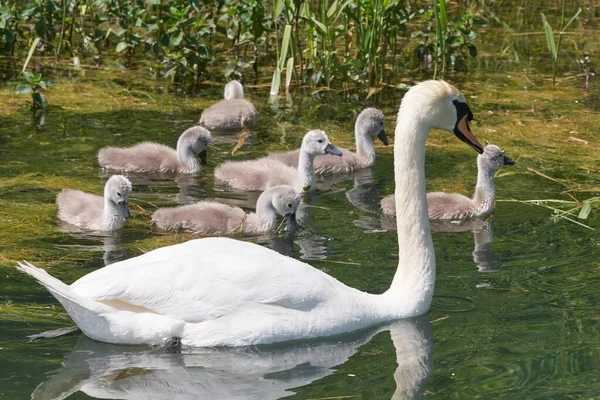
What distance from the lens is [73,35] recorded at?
1366 centimetres

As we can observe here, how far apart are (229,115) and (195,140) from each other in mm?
1040

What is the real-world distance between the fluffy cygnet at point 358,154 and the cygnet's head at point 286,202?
4.38 feet

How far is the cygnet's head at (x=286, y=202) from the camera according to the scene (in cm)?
792

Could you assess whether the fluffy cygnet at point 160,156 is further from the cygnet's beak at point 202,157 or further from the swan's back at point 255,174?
the swan's back at point 255,174

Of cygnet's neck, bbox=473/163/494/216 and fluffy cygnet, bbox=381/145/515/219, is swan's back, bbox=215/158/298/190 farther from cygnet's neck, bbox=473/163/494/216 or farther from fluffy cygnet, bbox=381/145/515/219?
cygnet's neck, bbox=473/163/494/216

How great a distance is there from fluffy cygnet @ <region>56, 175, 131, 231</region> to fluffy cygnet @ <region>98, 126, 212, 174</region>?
3.72ft

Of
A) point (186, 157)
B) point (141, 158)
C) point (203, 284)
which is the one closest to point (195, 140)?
point (186, 157)

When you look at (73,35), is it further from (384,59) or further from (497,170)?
(497,170)

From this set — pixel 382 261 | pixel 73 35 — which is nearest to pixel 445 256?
pixel 382 261

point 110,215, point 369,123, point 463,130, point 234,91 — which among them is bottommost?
point 110,215

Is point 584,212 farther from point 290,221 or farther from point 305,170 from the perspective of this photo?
point 305,170

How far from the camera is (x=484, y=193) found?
27.2 ft

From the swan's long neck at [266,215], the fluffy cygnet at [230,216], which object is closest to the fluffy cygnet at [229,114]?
the fluffy cygnet at [230,216]

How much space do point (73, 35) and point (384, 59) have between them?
3.84 m
